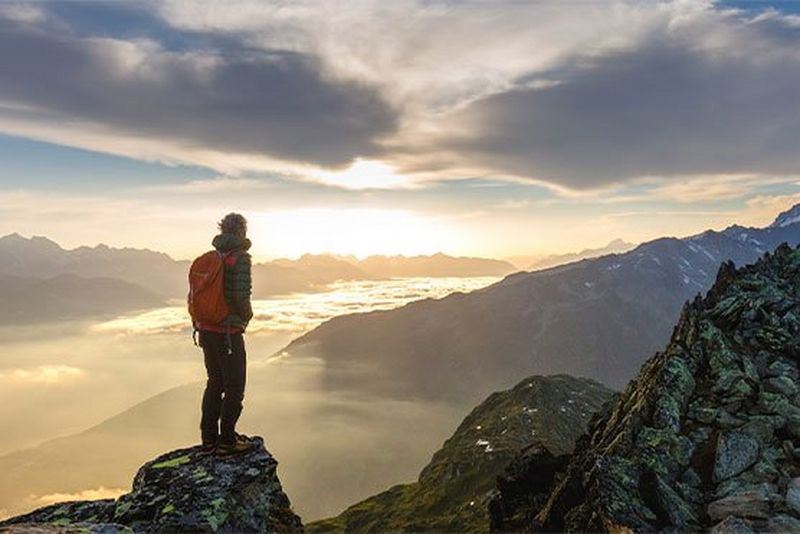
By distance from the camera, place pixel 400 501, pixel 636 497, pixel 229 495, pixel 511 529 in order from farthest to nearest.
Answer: pixel 400 501
pixel 511 529
pixel 636 497
pixel 229 495

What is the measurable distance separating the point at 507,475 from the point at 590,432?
869cm

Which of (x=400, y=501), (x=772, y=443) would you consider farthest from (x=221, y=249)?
(x=400, y=501)

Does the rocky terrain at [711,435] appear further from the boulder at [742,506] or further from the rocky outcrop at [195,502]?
the rocky outcrop at [195,502]

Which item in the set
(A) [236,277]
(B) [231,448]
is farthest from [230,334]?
(B) [231,448]

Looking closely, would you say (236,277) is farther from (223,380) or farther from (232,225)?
(223,380)

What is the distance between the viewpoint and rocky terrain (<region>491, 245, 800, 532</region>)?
21.5 metres

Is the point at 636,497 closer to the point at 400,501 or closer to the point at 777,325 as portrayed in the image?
the point at 777,325

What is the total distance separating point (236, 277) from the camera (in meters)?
17.3

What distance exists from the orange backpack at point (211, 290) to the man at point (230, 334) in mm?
105

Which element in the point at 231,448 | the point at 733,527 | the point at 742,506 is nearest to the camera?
the point at 231,448

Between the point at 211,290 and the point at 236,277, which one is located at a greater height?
the point at 236,277

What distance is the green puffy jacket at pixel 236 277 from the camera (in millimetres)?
17328

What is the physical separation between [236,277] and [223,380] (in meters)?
3.34

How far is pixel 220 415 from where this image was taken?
1805cm
